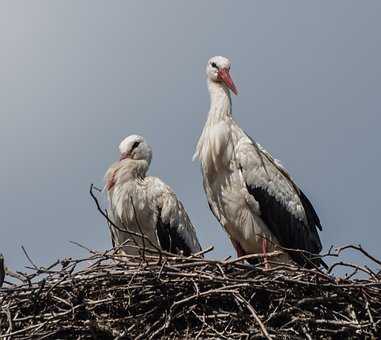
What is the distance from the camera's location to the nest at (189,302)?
23.1 feet

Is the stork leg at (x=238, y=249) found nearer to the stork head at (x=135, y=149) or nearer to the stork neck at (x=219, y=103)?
the stork neck at (x=219, y=103)

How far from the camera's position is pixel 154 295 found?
7.26 m

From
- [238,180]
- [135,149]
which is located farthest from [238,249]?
[135,149]

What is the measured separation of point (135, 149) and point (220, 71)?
1.11 m

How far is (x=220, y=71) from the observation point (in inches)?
366

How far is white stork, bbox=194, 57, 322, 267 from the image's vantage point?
8867mm

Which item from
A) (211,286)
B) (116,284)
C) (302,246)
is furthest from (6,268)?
(302,246)

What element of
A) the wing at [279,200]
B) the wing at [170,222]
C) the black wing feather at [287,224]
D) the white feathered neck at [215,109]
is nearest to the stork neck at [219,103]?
the white feathered neck at [215,109]

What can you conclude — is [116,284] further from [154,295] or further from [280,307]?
[280,307]

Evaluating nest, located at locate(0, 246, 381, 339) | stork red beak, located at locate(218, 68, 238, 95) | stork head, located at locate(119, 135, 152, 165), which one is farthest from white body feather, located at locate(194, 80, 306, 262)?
nest, located at locate(0, 246, 381, 339)

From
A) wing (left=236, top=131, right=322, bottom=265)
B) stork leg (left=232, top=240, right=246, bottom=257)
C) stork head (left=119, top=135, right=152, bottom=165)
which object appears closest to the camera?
wing (left=236, top=131, right=322, bottom=265)

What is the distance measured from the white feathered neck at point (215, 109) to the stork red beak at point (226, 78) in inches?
3.1

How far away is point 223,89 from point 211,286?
2.46 metres

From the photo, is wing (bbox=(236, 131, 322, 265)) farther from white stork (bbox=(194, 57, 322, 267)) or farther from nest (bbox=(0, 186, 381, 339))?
nest (bbox=(0, 186, 381, 339))
